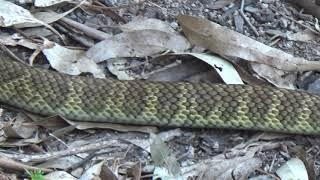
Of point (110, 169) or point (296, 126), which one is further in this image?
point (296, 126)

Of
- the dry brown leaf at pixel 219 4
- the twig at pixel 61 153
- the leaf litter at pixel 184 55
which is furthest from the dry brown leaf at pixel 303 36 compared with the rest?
the twig at pixel 61 153

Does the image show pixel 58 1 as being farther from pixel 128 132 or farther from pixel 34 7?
pixel 128 132

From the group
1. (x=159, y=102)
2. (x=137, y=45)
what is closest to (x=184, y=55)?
(x=137, y=45)

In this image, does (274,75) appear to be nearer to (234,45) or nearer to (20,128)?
(234,45)

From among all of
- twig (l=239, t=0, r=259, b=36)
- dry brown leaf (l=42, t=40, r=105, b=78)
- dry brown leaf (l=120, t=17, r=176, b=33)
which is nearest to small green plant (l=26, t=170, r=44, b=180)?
dry brown leaf (l=42, t=40, r=105, b=78)

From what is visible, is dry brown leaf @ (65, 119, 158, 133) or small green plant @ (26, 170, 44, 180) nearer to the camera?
small green plant @ (26, 170, 44, 180)

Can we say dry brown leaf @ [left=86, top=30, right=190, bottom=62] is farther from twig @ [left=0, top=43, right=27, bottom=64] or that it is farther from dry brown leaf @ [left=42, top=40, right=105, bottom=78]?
twig @ [left=0, top=43, right=27, bottom=64]

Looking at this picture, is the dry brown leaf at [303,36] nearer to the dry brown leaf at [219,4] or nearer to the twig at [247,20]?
the twig at [247,20]

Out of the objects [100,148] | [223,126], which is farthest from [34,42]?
[223,126]
